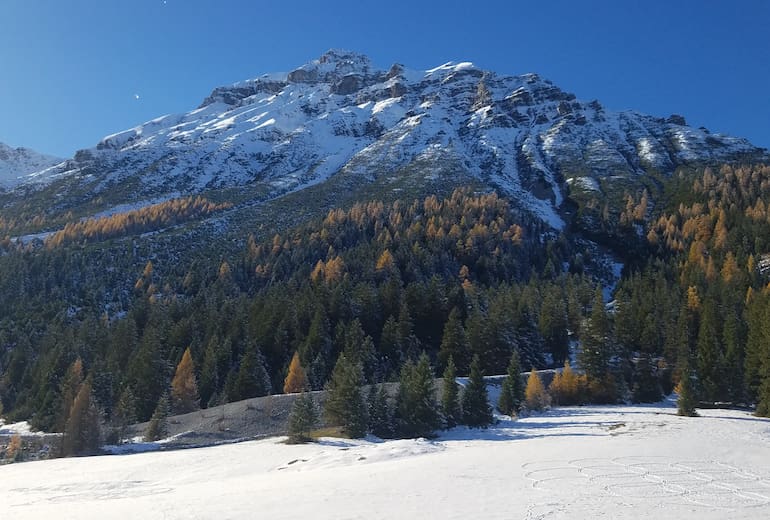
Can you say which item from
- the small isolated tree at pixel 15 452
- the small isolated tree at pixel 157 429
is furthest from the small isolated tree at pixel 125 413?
the small isolated tree at pixel 15 452

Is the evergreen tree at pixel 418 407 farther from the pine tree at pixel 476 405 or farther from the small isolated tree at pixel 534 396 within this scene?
the small isolated tree at pixel 534 396

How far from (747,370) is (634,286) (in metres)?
54.4

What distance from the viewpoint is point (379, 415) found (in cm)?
5091

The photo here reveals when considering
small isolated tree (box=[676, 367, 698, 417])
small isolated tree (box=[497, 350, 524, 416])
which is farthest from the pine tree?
small isolated tree (box=[676, 367, 698, 417])

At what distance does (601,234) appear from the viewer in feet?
611

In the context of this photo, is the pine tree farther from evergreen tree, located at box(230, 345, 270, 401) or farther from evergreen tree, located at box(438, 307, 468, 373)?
evergreen tree, located at box(230, 345, 270, 401)

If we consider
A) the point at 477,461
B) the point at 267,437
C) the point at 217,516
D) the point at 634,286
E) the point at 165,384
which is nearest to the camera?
the point at 217,516

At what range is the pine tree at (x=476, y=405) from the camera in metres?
51.8

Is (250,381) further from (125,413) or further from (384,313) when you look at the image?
(384,313)

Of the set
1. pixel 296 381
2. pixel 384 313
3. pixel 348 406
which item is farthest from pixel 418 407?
pixel 384 313

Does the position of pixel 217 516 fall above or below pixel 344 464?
above

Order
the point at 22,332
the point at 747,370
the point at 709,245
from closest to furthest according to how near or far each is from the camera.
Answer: the point at 747,370
the point at 22,332
the point at 709,245

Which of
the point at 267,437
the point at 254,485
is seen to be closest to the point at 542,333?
the point at 267,437

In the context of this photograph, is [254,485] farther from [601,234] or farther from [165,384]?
[601,234]
